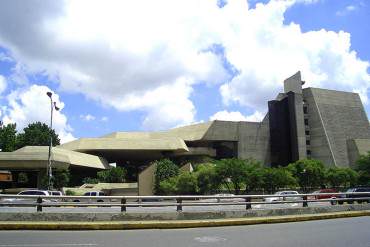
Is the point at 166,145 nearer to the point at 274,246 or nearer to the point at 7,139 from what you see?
the point at 7,139

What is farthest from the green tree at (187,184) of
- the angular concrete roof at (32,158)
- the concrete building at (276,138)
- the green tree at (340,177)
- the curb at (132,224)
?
the curb at (132,224)

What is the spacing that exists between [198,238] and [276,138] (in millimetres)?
99846

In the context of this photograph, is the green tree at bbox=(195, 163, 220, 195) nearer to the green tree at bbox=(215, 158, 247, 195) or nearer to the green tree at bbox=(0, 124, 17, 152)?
the green tree at bbox=(215, 158, 247, 195)

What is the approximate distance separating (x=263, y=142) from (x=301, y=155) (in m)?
9.25

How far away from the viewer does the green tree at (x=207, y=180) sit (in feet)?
235

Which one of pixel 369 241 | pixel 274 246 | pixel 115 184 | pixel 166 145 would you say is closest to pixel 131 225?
pixel 274 246

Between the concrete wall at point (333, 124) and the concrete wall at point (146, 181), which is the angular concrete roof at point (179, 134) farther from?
the concrete wall at point (333, 124)

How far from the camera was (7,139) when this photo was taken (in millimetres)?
103438

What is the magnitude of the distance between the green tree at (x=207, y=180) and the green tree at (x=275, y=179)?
314 inches

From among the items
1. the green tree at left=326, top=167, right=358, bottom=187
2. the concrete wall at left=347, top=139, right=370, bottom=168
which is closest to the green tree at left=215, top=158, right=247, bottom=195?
the green tree at left=326, top=167, right=358, bottom=187

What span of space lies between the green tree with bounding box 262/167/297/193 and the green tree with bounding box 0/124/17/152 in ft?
197

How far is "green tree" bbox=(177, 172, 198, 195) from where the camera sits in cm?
7262

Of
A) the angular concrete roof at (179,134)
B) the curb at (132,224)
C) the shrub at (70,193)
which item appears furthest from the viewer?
the angular concrete roof at (179,134)

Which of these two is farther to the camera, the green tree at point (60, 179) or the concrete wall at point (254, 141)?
the concrete wall at point (254, 141)
